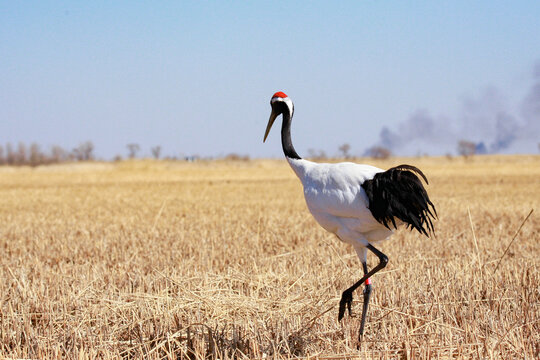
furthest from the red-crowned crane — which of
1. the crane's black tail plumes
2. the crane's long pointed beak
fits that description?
the crane's long pointed beak

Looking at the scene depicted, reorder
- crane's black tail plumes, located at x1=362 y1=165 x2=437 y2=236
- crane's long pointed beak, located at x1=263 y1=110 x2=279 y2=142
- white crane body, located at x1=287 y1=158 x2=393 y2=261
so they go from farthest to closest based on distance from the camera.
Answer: crane's long pointed beak, located at x1=263 y1=110 x2=279 y2=142 < white crane body, located at x1=287 y1=158 x2=393 y2=261 < crane's black tail plumes, located at x1=362 y1=165 x2=437 y2=236

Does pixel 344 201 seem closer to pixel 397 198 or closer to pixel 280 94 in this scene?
pixel 397 198

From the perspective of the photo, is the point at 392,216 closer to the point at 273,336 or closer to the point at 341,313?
the point at 341,313

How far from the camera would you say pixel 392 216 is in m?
4.70

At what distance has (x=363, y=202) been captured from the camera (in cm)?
479

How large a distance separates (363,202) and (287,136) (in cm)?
109

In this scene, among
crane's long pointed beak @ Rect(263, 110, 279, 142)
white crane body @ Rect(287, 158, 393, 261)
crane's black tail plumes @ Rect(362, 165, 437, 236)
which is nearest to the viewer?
crane's black tail plumes @ Rect(362, 165, 437, 236)

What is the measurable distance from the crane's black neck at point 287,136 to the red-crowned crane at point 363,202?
A: 0.16 meters

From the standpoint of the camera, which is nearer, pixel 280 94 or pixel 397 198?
pixel 397 198

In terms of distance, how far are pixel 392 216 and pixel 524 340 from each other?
1.37 meters

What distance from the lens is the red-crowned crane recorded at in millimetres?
4672

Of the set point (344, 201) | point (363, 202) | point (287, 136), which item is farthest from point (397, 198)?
point (287, 136)

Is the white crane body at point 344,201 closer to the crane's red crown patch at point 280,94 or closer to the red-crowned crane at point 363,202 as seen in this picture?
the red-crowned crane at point 363,202

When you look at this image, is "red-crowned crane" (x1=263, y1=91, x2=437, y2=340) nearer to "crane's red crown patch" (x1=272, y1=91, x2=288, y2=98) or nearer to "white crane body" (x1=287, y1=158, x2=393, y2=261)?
"white crane body" (x1=287, y1=158, x2=393, y2=261)
